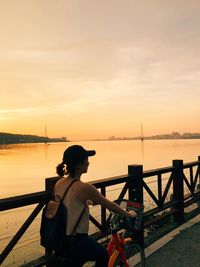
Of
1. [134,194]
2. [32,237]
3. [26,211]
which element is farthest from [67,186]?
[26,211]

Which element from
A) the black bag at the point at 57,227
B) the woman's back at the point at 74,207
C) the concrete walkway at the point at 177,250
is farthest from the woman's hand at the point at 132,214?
the concrete walkway at the point at 177,250

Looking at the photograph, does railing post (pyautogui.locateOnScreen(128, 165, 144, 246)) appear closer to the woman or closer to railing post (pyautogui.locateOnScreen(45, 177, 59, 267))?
railing post (pyautogui.locateOnScreen(45, 177, 59, 267))

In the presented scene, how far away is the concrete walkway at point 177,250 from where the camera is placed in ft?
17.4

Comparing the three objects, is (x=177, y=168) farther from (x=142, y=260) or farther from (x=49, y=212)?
(x=49, y=212)

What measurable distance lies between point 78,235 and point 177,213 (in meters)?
5.43

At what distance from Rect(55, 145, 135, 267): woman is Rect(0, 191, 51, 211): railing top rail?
3.32ft

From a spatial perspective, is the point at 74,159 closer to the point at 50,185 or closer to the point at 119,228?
the point at 119,228

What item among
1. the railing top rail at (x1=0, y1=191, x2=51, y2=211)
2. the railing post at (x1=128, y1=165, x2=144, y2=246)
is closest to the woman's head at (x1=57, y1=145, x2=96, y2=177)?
the railing top rail at (x1=0, y1=191, x2=51, y2=211)

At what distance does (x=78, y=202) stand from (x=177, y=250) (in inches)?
142

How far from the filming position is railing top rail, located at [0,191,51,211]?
12.7 feet

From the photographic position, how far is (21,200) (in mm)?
4078

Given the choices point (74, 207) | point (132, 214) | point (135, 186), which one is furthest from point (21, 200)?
point (135, 186)

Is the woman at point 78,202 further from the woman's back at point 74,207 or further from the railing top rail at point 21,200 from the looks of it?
the railing top rail at point 21,200

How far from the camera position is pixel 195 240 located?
251 inches
